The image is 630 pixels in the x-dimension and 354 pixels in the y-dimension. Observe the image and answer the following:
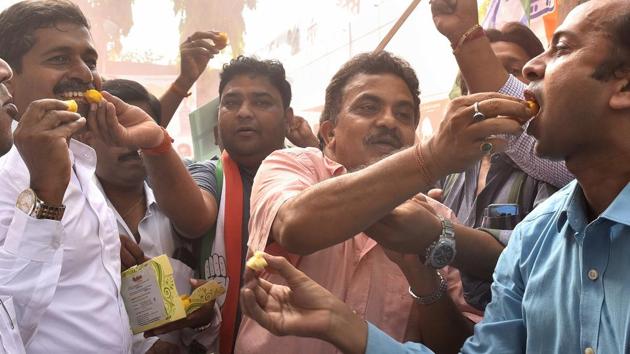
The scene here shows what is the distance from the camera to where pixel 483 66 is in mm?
2297

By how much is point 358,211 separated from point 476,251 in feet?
1.83

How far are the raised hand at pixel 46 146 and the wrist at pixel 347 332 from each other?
2.90ft

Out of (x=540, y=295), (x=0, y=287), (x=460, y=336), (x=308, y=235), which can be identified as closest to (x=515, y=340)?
(x=540, y=295)

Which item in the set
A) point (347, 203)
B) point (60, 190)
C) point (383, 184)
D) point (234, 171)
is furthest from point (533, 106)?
point (234, 171)

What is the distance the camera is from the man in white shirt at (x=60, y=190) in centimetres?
173

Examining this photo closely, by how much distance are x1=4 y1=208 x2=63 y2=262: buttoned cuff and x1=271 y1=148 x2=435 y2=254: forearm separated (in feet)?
2.20

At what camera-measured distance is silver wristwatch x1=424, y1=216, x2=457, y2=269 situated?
187 cm

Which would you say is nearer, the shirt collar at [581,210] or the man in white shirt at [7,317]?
the shirt collar at [581,210]

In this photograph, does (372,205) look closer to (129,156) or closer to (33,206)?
(33,206)

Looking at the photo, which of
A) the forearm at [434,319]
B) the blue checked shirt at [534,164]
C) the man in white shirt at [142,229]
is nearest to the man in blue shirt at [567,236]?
the forearm at [434,319]

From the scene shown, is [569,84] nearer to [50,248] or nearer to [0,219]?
[50,248]

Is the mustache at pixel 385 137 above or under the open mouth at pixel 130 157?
above

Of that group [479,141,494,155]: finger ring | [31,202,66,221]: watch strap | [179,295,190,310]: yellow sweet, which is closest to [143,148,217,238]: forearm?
[179,295,190,310]: yellow sweet

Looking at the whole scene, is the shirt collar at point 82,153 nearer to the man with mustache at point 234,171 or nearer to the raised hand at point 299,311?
the man with mustache at point 234,171
